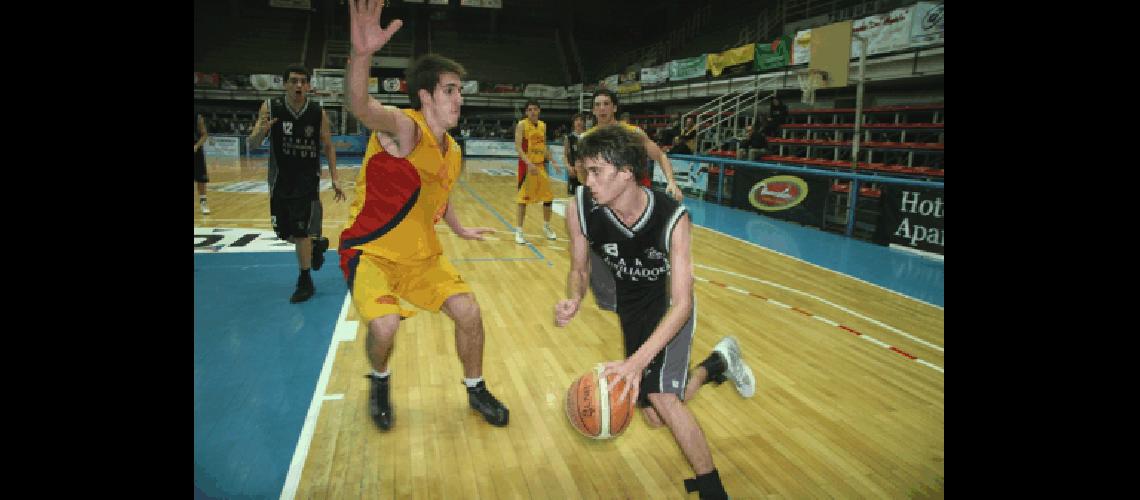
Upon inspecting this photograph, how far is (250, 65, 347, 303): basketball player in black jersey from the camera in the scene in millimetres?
5418

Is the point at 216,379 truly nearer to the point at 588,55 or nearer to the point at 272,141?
the point at 272,141

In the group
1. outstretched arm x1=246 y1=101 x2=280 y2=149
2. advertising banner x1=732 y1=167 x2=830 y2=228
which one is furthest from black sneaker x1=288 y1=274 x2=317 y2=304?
advertising banner x1=732 y1=167 x2=830 y2=228

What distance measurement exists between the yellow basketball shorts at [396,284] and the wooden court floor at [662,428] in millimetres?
705

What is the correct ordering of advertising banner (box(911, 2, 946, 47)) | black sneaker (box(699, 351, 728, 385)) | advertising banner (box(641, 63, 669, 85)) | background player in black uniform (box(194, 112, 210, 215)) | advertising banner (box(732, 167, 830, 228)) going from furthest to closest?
advertising banner (box(641, 63, 669, 85))
advertising banner (box(911, 2, 946, 47))
advertising banner (box(732, 167, 830, 228))
background player in black uniform (box(194, 112, 210, 215))
black sneaker (box(699, 351, 728, 385))

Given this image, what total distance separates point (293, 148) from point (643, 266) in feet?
12.9

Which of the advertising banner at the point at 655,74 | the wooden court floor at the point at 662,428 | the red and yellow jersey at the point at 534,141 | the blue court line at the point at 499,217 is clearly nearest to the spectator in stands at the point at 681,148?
the blue court line at the point at 499,217

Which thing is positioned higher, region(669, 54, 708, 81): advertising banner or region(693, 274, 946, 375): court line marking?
region(669, 54, 708, 81): advertising banner

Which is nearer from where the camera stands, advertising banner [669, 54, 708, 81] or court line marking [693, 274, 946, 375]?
court line marking [693, 274, 946, 375]

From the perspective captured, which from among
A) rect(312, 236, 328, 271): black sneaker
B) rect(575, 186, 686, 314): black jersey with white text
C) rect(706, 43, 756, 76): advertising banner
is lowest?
rect(312, 236, 328, 271): black sneaker

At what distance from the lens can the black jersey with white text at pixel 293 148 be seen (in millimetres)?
5457

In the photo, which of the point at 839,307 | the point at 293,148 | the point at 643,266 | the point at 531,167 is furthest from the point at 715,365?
the point at 531,167

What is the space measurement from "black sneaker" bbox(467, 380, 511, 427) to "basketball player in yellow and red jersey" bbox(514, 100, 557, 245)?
5226 mm

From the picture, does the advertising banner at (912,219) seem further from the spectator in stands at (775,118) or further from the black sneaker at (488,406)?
the spectator in stands at (775,118)

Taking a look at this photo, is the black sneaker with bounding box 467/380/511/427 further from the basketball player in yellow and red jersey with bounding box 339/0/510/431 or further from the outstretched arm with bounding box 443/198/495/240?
the outstretched arm with bounding box 443/198/495/240
